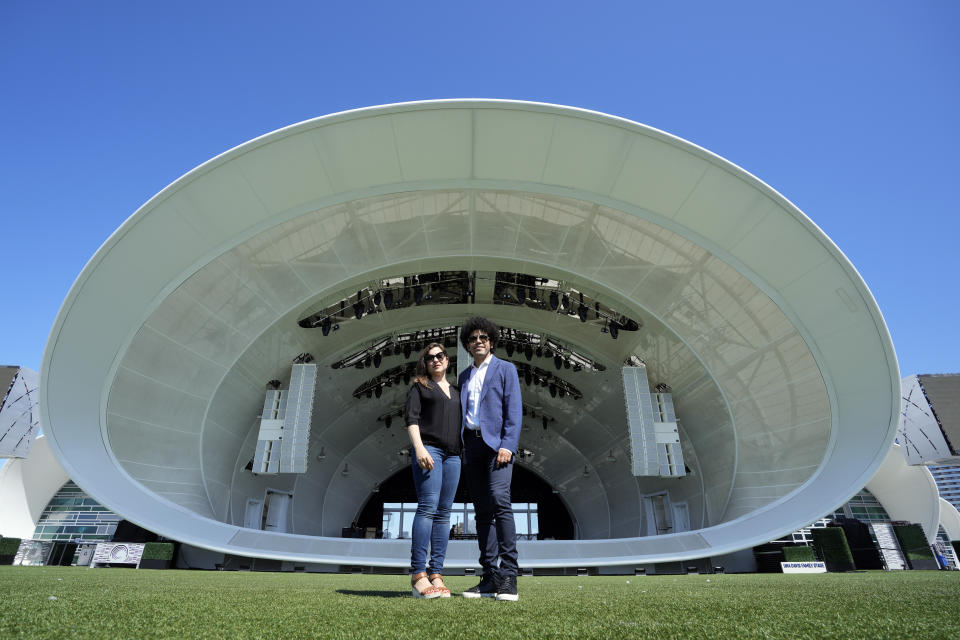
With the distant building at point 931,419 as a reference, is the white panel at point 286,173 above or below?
above

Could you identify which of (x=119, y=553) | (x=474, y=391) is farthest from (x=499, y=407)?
(x=119, y=553)

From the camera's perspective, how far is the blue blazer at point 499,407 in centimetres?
345

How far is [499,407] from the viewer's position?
354 cm

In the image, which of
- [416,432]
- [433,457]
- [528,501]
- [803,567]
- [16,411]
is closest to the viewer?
[416,432]

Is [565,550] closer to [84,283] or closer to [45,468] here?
[84,283]

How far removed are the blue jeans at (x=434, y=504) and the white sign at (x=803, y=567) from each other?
44.3ft

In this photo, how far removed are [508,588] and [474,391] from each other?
50.5 inches

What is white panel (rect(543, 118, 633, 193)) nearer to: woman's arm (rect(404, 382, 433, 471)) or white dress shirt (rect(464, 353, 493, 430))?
white dress shirt (rect(464, 353, 493, 430))

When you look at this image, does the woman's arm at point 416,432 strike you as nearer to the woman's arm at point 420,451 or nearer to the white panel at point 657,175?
the woman's arm at point 420,451

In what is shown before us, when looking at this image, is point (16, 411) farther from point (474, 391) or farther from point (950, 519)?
point (950, 519)

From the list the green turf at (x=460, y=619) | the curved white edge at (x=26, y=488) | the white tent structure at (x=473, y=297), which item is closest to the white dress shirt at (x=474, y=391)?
the green turf at (x=460, y=619)

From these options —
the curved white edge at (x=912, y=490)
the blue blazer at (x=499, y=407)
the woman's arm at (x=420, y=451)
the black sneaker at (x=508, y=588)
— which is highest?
the curved white edge at (x=912, y=490)

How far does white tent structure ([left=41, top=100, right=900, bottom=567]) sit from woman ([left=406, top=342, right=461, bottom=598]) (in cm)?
859

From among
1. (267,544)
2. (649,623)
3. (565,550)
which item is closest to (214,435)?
(267,544)
